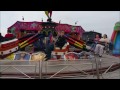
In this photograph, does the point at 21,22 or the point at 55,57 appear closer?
the point at 55,57

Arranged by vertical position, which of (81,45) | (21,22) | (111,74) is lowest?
(111,74)

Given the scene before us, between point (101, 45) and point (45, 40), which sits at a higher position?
point (45, 40)

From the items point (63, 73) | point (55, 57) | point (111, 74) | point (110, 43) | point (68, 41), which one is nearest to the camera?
point (63, 73)

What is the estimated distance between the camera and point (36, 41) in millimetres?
14070

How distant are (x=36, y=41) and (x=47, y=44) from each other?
168 cm

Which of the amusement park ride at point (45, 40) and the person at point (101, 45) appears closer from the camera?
the amusement park ride at point (45, 40)

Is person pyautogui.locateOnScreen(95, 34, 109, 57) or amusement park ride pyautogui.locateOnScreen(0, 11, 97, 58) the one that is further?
person pyautogui.locateOnScreen(95, 34, 109, 57)

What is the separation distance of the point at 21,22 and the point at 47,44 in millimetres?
5134

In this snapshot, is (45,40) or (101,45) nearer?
(45,40)
